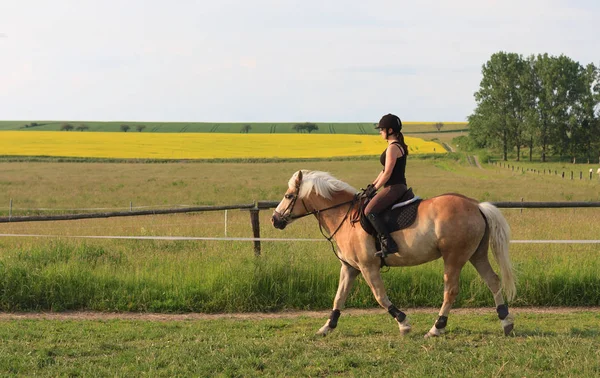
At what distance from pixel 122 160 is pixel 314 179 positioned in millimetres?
59237

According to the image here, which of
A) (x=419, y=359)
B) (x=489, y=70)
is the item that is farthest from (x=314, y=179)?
(x=489, y=70)

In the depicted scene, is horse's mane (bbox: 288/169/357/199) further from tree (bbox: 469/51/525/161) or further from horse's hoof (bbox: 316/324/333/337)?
tree (bbox: 469/51/525/161)

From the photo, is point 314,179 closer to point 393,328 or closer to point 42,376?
point 393,328

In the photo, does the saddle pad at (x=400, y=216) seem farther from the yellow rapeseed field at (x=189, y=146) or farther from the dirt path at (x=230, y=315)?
the yellow rapeseed field at (x=189, y=146)

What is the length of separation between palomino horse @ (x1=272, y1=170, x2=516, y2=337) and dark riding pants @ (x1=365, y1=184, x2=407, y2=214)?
11.9 inches

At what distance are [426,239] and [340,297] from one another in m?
1.28

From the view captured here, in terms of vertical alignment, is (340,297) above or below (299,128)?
below

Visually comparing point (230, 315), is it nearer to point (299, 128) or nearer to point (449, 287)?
point (449, 287)

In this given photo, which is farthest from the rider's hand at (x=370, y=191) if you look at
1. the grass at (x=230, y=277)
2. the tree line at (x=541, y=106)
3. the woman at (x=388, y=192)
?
the tree line at (x=541, y=106)

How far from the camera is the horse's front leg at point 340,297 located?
7.41 metres

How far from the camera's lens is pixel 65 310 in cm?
943

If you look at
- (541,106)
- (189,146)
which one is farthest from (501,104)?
(189,146)

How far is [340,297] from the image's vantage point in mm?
7648

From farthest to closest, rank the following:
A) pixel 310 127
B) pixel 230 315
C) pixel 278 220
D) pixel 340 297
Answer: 1. pixel 310 127
2. pixel 230 315
3. pixel 278 220
4. pixel 340 297
